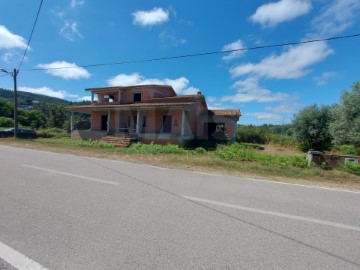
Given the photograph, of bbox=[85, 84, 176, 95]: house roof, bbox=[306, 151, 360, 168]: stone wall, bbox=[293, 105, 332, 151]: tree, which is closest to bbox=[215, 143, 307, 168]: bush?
bbox=[306, 151, 360, 168]: stone wall

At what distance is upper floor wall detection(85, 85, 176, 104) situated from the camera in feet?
79.9

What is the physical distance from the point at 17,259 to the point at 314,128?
23049mm

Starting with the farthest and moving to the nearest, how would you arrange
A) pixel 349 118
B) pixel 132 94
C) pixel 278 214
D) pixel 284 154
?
1. pixel 132 94
2. pixel 284 154
3. pixel 349 118
4. pixel 278 214

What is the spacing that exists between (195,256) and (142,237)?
0.81 meters

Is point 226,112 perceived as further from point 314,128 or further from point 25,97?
point 25,97

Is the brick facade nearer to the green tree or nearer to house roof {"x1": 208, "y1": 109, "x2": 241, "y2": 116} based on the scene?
house roof {"x1": 208, "y1": 109, "x2": 241, "y2": 116}

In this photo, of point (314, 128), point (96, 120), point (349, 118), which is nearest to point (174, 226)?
point (349, 118)

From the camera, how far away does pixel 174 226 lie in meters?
3.56

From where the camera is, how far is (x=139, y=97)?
25.2m

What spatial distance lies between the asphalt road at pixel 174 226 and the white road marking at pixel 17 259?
0.01m

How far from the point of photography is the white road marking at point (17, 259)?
8.25ft

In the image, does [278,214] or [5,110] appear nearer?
[278,214]

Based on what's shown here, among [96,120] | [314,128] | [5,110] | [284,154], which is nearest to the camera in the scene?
[284,154]

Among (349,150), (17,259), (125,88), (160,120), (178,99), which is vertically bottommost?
(17,259)
